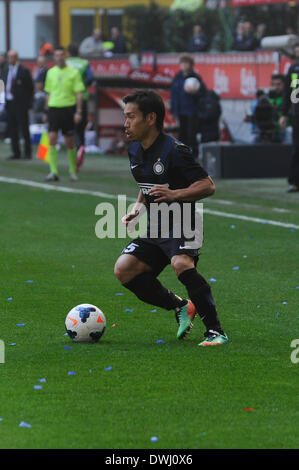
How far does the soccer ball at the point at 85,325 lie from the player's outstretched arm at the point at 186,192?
944mm

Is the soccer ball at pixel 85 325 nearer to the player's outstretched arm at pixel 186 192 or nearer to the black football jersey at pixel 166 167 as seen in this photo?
the black football jersey at pixel 166 167

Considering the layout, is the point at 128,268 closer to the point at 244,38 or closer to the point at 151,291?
the point at 151,291

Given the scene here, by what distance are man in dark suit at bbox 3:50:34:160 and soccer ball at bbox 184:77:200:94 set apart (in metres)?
3.92

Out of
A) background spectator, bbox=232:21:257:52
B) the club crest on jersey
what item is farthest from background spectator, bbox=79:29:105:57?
the club crest on jersey

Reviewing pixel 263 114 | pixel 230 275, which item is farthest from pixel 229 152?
pixel 230 275

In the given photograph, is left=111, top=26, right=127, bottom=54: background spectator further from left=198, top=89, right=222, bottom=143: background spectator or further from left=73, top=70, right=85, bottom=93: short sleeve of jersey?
left=73, top=70, right=85, bottom=93: short sleeve of jersey

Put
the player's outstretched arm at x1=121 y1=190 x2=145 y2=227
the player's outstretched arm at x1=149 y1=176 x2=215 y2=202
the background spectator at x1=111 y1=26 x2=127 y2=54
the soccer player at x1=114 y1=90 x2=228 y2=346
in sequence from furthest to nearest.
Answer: the background spectator at x1=111 y1=26 x2=127 y2=54 < the player's outstretched arm at x1=121 y1=190 x2=145 y2=227 < the soccer player at x1=114 y1=90 x2=228 y2=346 < the player's outstretched arm at x1=149 y1=176 x2=215 y2=202

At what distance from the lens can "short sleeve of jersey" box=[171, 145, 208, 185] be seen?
7.42 metres

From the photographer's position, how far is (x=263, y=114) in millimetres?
21031

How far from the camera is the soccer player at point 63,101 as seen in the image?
18.9 meters

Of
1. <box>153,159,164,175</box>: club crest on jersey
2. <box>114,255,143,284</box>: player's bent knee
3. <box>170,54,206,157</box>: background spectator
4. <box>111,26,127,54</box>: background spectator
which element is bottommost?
<box>114,255,143,284</box>: player's bent knee

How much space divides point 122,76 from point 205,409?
2052 centimetres

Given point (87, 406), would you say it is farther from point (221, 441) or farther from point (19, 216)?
point (19, 216)

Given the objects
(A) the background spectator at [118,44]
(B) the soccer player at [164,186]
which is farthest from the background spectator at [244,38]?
(B) the soccer player at [164,186]
